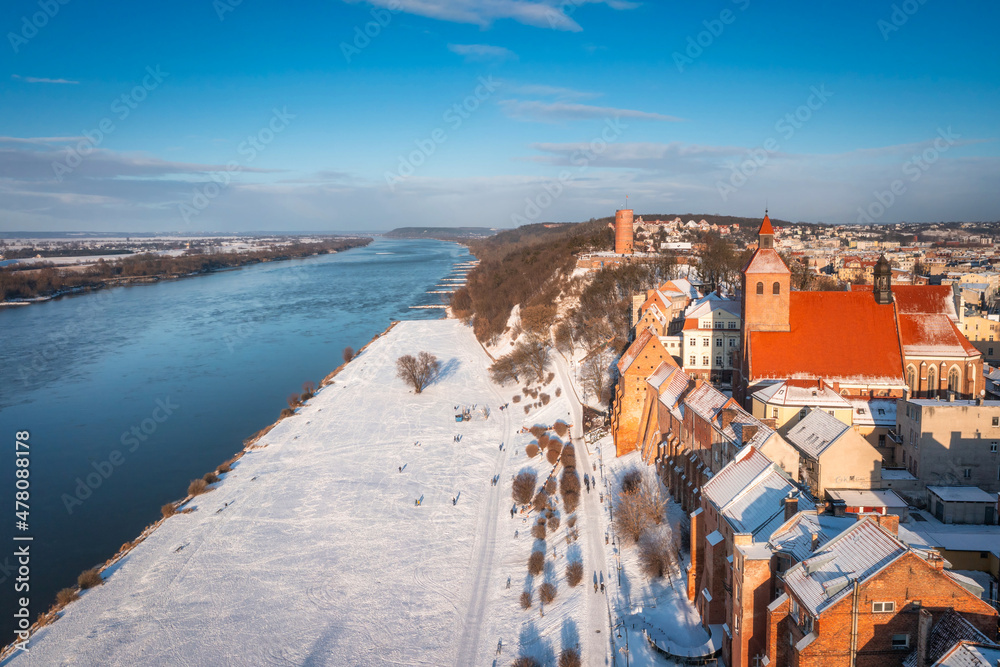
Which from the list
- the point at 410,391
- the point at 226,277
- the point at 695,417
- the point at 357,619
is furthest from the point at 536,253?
the point at 226,277

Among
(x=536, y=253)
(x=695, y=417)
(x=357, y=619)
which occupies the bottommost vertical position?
(x=357, y=619)

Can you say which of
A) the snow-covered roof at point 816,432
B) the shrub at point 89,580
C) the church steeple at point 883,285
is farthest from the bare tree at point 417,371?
the church steeple at point 883,285

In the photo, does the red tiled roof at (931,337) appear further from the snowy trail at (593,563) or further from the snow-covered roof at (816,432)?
the snowy trail at (593,563)

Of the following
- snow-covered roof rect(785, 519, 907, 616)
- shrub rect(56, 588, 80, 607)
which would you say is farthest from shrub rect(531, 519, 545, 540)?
shrub rect(56, 588, 80, 607)

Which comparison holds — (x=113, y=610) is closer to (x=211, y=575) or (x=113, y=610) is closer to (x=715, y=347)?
(x=211, y=575)

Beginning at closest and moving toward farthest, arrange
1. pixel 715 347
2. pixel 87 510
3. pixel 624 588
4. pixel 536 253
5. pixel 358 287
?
pixel 624 588, pixel 87 510, pixel 715 347, pixel 536 253, pixel 358 287

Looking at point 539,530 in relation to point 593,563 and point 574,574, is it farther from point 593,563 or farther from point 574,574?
point 574,574

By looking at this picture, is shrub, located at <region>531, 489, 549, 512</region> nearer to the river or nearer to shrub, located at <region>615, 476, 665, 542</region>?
shrub, located at <region>615, 476, 665, 542</region>
